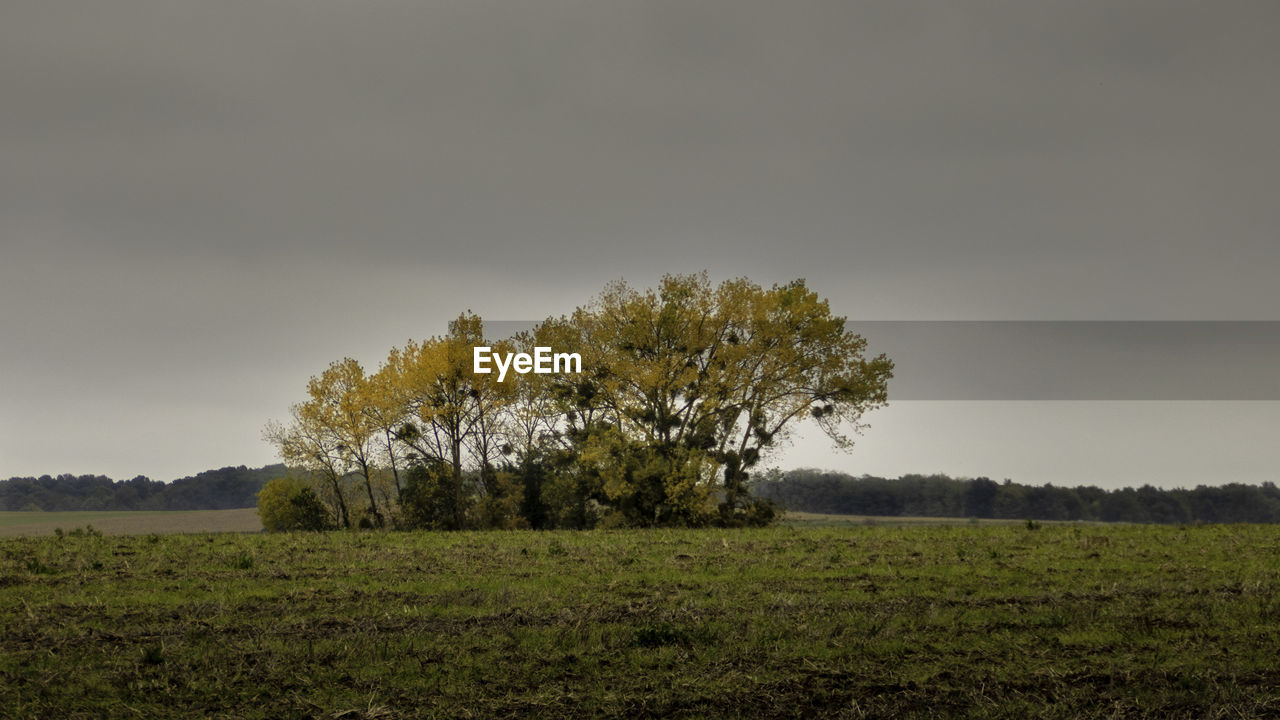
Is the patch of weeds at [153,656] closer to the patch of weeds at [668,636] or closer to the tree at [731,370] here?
the patch of weeds at [668,636]

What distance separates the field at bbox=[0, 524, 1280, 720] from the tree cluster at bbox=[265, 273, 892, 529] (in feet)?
85.3

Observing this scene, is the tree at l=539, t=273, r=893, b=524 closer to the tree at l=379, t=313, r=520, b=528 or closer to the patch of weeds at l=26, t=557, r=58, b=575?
the tree at l=379, t=313, r=520, b=528

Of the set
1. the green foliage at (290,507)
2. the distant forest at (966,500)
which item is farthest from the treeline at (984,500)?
the green foliage at (290,507)

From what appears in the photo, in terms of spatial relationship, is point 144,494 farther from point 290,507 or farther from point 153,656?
point 153,656

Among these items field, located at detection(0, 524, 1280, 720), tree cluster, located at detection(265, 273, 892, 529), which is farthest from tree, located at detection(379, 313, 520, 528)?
field, located at detection(0, 524, 1280, 720)

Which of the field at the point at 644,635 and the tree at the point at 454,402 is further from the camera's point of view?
the tree at the point at 454,402

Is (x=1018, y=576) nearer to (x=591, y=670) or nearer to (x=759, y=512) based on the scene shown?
(x=591, y=670)

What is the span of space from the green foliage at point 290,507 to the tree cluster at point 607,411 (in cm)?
349

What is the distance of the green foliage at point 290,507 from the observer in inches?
2616

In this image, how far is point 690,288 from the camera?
53.5 m

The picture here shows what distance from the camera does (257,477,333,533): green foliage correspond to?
218 feet

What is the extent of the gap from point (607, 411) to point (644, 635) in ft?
134

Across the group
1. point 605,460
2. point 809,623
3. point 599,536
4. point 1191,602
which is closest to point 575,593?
point 809,623

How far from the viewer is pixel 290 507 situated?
76.4m
